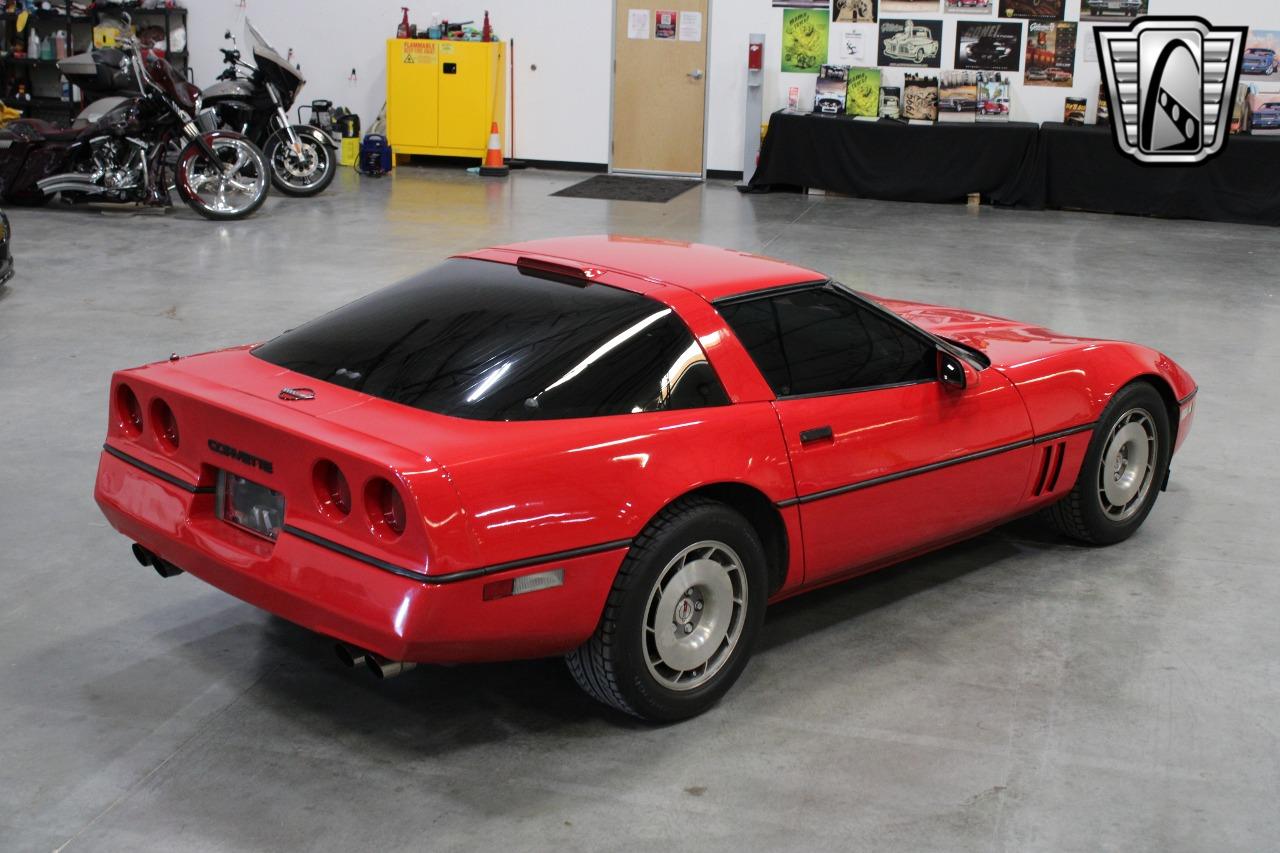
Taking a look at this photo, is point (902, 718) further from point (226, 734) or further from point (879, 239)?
point (879, 239)

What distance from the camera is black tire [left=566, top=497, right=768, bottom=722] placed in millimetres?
3309

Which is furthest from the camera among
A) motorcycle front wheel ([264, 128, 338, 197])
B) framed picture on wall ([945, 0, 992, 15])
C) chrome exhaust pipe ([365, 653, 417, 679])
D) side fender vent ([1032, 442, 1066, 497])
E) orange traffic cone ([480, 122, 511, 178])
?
orange traffic cone ([480, 122, 511, 178])

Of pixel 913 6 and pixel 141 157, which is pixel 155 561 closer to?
pixel 141 157

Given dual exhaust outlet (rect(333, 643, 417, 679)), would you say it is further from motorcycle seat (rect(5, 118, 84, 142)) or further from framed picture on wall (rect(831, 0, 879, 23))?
framed picture on wall (rect(831, 0, 879, 23))

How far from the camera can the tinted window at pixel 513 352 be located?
11.1 feet

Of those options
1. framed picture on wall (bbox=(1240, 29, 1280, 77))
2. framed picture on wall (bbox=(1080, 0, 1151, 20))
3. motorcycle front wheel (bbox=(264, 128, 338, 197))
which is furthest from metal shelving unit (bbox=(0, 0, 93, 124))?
framed picture on wall (bbox=(1240, 29, 1280, 77))

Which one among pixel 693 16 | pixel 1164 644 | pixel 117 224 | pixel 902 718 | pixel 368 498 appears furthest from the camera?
A: pixel 693 16

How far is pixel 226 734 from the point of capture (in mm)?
3426

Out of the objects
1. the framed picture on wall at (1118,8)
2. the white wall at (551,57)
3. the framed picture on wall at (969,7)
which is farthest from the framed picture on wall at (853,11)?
the framed picture on wall at (1118,8)

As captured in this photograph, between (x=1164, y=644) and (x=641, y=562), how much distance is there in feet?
5.92

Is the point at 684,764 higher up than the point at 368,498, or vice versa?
the point at 368,498

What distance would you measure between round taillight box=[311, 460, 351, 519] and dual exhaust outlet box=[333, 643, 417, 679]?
0.31 meters

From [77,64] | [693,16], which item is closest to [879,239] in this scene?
[693,16]

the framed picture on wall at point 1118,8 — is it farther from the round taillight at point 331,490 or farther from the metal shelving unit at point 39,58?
the round taillight at point 331,490
